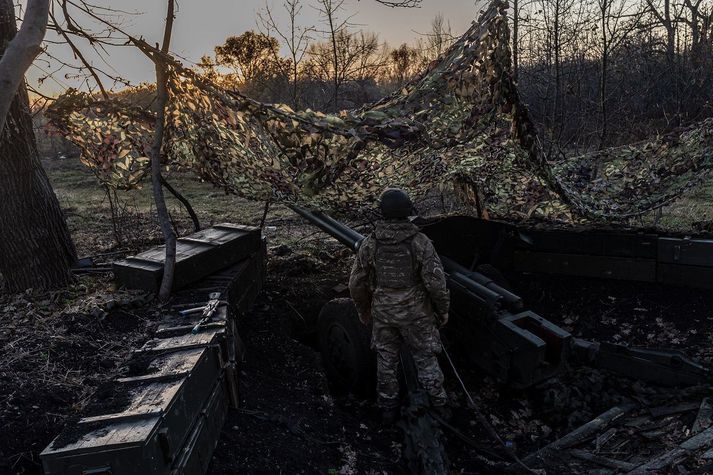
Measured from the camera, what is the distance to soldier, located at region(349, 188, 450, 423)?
14.9 feet

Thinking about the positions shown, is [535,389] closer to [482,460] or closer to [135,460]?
[482,460]

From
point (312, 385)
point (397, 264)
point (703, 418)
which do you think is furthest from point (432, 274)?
point (703, 418)

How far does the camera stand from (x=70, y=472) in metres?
2.41

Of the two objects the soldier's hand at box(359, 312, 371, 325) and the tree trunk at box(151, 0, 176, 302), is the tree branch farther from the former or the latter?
the soldier's hand at box(359, 312, 371, 325)

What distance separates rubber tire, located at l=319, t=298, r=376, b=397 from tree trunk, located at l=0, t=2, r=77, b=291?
2.70m

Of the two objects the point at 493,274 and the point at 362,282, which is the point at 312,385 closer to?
the point at 362,282

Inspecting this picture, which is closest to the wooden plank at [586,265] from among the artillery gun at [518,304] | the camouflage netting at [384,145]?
the artillery gun at [518,304]

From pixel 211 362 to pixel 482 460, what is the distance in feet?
7.48

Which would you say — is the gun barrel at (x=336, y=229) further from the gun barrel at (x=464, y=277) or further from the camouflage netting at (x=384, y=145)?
the camouflage netting at (x=384, y=145)

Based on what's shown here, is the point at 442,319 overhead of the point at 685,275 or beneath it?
overhead

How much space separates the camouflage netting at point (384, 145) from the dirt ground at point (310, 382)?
1.25m

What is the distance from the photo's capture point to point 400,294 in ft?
15.3

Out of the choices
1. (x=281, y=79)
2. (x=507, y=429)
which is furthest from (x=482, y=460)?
(x=281, y=79)

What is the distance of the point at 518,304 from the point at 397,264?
4.52ft
